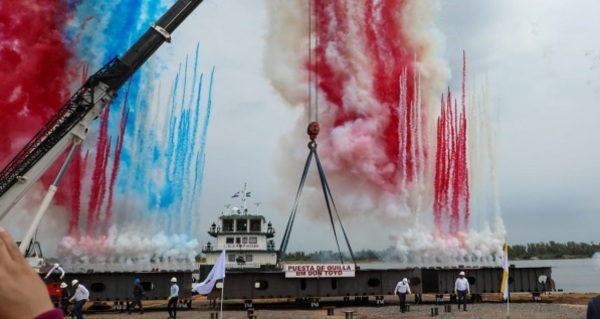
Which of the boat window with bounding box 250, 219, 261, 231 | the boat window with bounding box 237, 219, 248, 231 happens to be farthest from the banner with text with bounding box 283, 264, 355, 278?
the boat window with bounding box 237, 219, 248, 231

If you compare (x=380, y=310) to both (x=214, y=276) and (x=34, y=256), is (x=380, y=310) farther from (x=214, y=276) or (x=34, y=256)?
(x=34, y=256)

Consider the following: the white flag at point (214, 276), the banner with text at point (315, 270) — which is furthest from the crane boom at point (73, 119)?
the banner with text at point (315, 270)

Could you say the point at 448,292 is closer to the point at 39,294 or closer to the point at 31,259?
the point at 31,259

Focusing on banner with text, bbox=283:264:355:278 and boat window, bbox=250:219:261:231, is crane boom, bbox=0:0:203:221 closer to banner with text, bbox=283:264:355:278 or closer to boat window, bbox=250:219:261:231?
banner with text, bbox=283:264:355:278

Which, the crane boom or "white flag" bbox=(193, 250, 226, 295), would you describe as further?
the crane boom

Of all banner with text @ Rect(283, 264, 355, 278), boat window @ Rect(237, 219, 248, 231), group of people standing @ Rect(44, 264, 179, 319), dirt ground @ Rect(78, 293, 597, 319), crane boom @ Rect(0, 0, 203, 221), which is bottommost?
dirt ground @ Rect(78, 293, 597, 319)

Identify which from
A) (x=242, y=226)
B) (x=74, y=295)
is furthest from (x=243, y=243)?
(x=74, y=295)
